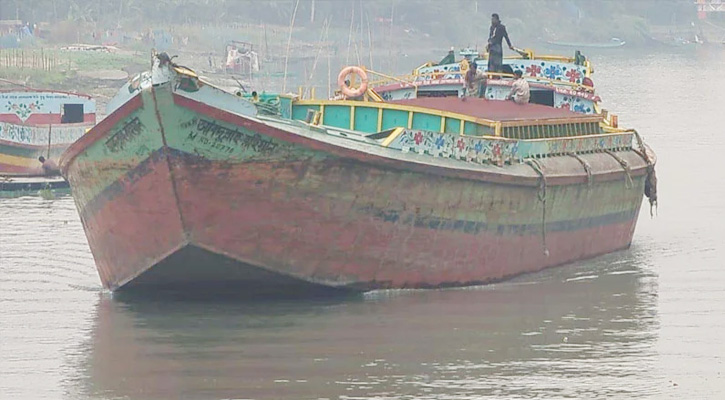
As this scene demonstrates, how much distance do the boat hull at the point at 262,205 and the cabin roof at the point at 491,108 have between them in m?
1.41

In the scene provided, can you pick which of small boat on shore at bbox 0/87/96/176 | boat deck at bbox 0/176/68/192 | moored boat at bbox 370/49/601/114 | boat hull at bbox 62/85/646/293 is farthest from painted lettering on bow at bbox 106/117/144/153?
small boat on shore at bbox 0/87/96/176

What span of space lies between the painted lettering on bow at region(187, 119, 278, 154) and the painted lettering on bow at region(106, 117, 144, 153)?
22.9 inches

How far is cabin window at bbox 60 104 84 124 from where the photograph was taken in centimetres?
3809

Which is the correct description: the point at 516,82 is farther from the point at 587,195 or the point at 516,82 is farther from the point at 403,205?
the point at 403,205

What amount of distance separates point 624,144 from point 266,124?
836 centimetres

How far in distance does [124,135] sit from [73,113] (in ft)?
68.3

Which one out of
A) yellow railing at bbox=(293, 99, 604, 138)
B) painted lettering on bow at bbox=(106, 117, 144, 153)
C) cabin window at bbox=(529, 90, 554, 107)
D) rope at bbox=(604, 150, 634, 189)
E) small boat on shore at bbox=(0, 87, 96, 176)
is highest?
cabin window at bbox=(529, 90, 554, 107)

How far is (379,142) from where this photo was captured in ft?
61.4

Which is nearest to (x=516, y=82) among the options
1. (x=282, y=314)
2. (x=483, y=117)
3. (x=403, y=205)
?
(x=483, y=117)

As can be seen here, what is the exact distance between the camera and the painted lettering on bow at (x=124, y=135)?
696 inches

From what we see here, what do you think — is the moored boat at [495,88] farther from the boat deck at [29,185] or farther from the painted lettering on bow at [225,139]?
the boat deck at [29,185]

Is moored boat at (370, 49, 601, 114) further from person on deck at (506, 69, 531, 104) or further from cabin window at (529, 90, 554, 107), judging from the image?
person on deck at (506, 69, 531, 104)

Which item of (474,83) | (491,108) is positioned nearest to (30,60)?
(474,83)

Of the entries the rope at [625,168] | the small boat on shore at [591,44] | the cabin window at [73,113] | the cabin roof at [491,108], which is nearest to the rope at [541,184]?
the cabin roof at [491,108]
